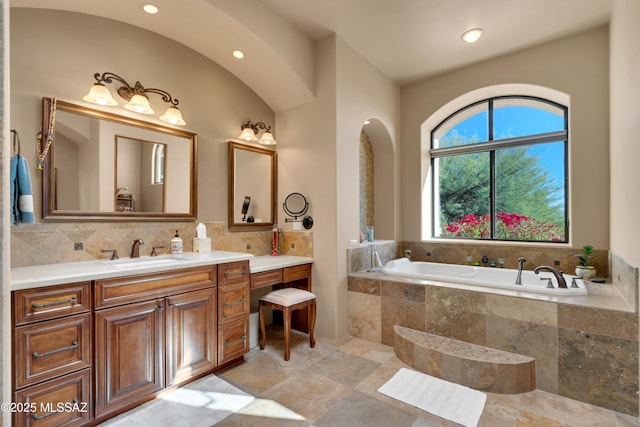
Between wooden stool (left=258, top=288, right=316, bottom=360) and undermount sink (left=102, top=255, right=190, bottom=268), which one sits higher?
undermount sink (left=102, top=255, right=190, bottom=268)

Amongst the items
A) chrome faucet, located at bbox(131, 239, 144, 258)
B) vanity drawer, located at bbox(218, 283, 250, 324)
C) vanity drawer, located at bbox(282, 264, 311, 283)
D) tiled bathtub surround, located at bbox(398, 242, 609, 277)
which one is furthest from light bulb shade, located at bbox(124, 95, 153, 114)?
tiled bathtub surround, located at bbox(398, 242, 609, 277)

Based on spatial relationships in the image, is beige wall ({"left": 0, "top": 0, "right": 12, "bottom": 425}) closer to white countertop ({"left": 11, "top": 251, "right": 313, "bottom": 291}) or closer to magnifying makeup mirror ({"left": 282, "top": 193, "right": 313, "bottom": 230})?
white countertop ({"left": 11, "top": 251, "right": 313, "bottom": 291})

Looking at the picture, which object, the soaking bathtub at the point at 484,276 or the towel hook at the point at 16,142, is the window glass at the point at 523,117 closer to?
the soaking bathtub at the point at 484,276

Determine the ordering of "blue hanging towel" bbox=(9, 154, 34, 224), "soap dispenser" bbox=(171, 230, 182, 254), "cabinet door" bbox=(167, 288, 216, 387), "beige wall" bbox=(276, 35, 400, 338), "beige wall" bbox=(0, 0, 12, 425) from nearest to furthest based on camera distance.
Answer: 1. "beige wall" bbox=(0, 0, 12, 425)
2. "blue hanging towel" bbox=(9, 154, 34, 224)
3. "cabinet door" bbox=(167, 288, 216, 387)
4. "soap dispenser" bbox=(171, 230, 182, 254)
5. "beige wall" bbox=(276, 35, 400, 338)

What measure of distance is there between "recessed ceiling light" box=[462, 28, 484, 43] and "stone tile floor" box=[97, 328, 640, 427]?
3.29 m

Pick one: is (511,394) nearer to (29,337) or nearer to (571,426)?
(571,426)

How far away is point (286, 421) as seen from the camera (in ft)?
6.05

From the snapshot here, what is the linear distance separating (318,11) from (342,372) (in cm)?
324

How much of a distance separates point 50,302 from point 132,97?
65.5 inches

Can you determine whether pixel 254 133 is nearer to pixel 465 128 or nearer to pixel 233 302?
pixel 233 302

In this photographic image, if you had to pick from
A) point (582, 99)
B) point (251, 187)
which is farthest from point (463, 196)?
point (251, 187)

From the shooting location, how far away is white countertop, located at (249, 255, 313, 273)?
272cm

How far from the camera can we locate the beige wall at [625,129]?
1.99 meters

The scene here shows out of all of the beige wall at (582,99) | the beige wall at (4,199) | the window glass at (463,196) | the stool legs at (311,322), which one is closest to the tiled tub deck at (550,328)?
the stool legs at (311,322)
